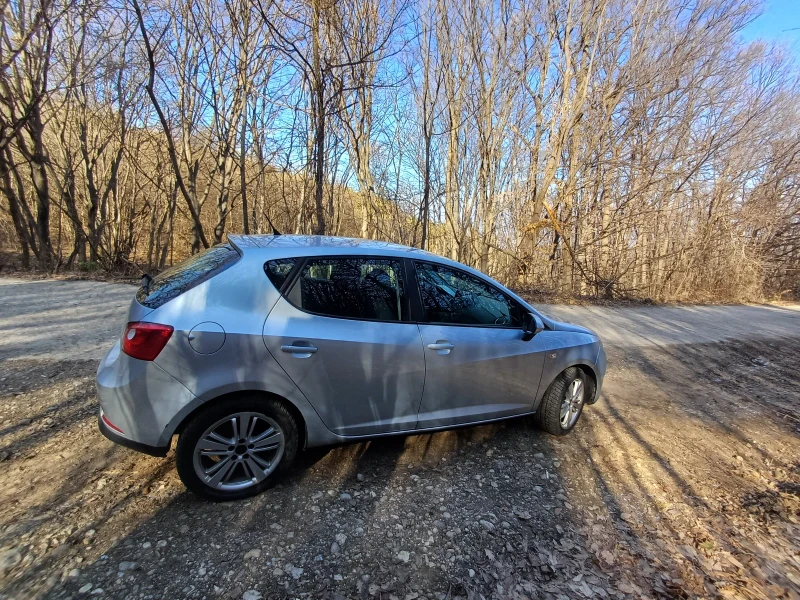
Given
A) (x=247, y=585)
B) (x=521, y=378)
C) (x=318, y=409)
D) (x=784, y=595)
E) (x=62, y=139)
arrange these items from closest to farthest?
(x=247, y=585) → (x=784, y=595) → (x=318, y=409) → (x=521, y=378) → (x=62, y=139)

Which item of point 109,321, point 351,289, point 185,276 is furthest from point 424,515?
point 109,321

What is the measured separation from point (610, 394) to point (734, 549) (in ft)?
8.32

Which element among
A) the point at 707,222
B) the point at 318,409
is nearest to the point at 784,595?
the point at 318,409

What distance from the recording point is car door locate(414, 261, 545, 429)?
120 inches

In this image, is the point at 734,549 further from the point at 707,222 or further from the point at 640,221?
the point at 707,222

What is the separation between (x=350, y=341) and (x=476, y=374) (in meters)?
1.07

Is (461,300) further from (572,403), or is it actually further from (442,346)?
(572,403)

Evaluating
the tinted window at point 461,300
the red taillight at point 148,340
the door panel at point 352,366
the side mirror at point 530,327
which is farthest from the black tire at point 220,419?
the side mirror at point 530,327

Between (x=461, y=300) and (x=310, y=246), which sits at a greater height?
(x=310, y=246)

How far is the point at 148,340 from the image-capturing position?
92.8 inches

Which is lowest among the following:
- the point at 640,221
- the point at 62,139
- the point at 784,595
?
the point at 784,595

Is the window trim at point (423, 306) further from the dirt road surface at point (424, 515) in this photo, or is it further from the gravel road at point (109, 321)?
the gravel road at point (109, 321)

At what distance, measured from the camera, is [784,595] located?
2.16 meters

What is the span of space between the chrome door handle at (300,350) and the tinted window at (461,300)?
35.3 inches
